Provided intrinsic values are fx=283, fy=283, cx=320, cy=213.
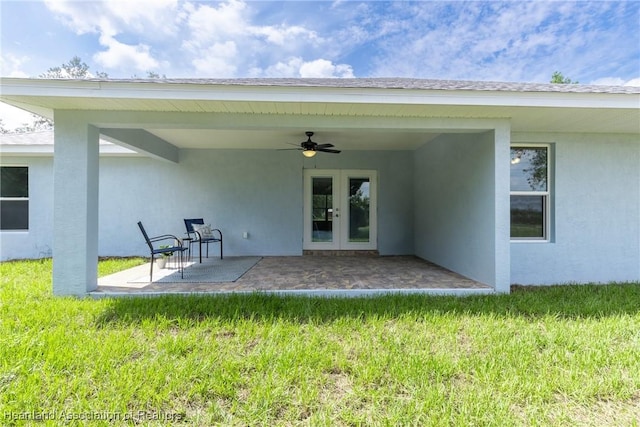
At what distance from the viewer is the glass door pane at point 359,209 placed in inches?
312

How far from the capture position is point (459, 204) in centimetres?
516

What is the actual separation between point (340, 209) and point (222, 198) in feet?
10.5

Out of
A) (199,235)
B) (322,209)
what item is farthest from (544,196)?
(199,235)

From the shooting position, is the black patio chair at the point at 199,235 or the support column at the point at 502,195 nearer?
the support column at the point at 502,195

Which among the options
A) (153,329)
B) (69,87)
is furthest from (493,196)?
(69,87)

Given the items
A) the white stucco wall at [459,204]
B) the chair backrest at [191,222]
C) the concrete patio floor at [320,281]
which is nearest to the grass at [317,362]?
the concrete patio floor at [320,281]

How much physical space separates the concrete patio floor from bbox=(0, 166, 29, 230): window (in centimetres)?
381

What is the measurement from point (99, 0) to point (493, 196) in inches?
401

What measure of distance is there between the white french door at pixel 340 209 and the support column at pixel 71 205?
483 centimetres

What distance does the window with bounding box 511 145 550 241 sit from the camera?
4.93m

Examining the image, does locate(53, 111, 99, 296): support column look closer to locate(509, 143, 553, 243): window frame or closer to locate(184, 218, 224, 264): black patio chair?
locate(184, 218, 224, 264): black patio chair

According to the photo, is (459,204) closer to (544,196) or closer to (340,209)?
(544,196)

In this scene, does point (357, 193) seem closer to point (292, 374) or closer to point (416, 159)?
point (416, 159)

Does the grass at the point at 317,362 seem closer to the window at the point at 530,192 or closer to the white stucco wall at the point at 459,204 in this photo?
the white stucco wall at the point at 459,204
